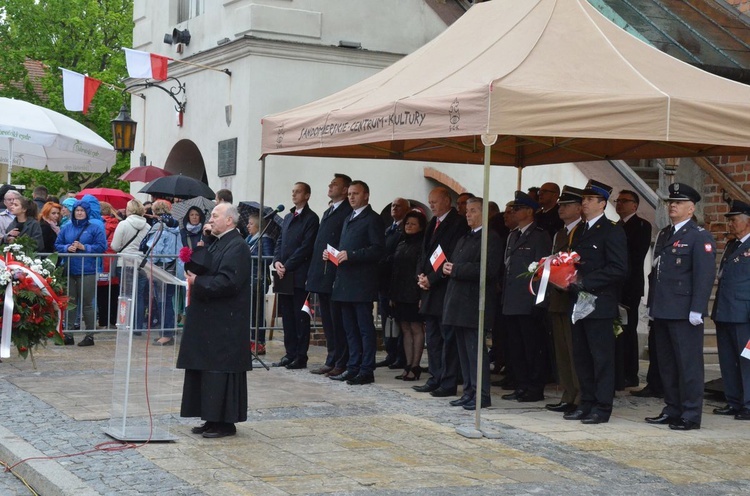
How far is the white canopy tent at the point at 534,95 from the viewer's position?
8719 mm

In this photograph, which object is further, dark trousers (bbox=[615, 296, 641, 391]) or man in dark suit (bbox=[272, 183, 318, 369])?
man in dark suit (bbox=[272, 183, 318, 369])

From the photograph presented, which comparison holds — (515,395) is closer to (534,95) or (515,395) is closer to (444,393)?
(444,393)

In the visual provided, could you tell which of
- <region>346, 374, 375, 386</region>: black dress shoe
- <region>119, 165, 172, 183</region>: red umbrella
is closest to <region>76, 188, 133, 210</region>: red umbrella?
<region>119, 165, 172, 183</region>: red umbrella

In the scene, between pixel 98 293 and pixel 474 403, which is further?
pixel 98 293

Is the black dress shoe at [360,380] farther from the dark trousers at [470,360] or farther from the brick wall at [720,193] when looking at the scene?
the brick wall at [720,193]

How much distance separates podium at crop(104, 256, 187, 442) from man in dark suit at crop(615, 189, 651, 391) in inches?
189

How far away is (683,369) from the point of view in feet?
30.7

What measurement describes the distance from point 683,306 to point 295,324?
4753 mm

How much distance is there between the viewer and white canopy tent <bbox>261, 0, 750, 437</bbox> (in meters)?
8.72

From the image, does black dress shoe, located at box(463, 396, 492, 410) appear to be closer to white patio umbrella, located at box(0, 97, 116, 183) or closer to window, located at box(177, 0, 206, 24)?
white patio umbrella, located at box(0, 97, 116, 183)

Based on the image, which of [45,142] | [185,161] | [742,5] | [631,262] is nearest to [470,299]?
[631,262]

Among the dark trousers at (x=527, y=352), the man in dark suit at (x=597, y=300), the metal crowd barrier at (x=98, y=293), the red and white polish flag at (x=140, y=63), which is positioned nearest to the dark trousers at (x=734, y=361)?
the man in dark suit at (x=597, y=300)

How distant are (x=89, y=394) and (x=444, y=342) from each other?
3255 millimetres

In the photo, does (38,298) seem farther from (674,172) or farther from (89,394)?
(674,172)
